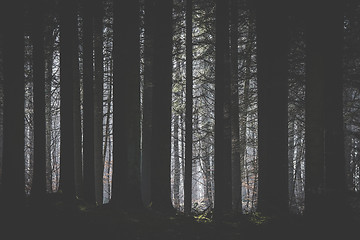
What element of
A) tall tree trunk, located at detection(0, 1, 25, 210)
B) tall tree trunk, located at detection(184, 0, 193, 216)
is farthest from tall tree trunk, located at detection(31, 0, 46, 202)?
tall tree trunk, located at detection(184, 0, 193, 216)

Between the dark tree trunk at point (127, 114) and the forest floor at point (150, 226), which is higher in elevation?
the dark tree trunk at point (127, 114)

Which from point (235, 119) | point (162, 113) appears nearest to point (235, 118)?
point (235, 119)

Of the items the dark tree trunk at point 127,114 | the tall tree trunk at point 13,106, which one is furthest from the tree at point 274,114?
the tall tree trunk at point 13,106

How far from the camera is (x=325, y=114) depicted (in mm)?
5906

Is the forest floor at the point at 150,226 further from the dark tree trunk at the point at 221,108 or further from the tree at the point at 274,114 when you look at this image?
the dark tree trunk at the point at 221,108

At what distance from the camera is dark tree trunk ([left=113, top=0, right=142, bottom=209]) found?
25.1 ft

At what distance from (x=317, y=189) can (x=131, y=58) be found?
15.2ft

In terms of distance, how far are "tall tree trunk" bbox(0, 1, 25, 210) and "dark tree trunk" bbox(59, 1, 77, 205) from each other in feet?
4.51

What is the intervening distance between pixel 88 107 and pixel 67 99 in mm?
906

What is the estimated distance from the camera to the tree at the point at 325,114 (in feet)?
19.2

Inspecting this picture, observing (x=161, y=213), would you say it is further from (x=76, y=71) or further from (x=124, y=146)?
(x=76, y=71)

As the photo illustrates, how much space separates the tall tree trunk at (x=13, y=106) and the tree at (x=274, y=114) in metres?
5.36

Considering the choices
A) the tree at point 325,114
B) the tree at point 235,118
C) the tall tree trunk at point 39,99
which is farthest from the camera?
the tree at point 235,118

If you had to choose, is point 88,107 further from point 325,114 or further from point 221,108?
point 325,114
